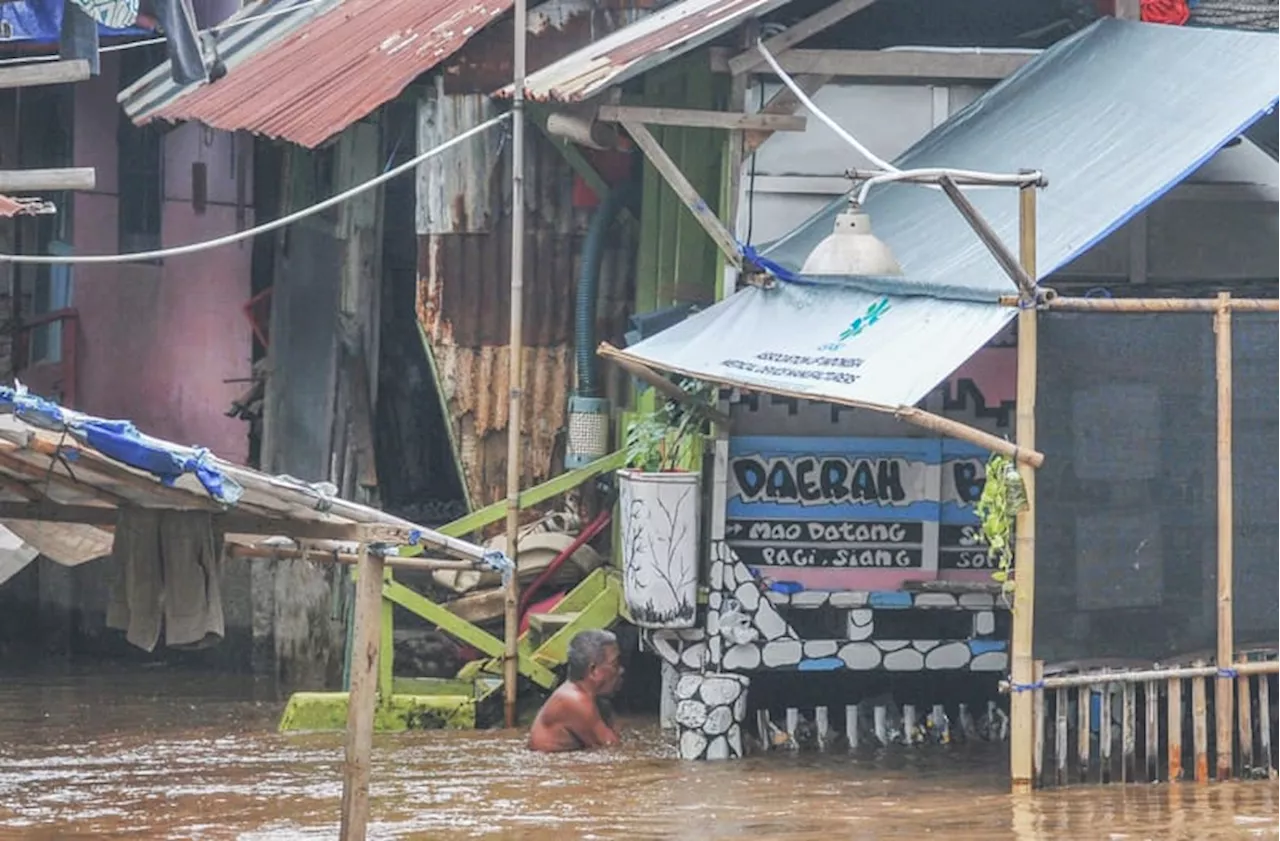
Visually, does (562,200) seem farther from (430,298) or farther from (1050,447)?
(1050,447)

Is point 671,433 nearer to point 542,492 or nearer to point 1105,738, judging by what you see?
point 542,492

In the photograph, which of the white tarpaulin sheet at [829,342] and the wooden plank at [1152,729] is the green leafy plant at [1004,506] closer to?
the white tarpaulin sheet at [829,342]

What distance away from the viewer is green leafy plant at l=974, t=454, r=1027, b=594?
11734 mm

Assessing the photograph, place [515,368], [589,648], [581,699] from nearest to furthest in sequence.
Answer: [589,648]
[581,699]
[515,368]

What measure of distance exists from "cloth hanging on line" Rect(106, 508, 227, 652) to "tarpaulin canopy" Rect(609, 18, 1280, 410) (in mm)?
2909

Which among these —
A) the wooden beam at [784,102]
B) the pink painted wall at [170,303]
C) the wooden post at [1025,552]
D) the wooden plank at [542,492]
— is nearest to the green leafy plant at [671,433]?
the wooden plank at [542,492]

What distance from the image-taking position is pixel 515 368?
14.9 metres

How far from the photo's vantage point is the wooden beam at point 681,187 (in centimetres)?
1362

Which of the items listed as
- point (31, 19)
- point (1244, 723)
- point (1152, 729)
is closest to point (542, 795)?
point (1152, 729)

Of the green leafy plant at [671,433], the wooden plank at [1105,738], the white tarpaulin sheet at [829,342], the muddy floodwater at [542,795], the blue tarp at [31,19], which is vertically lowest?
the muddy floodwater at [542,795]

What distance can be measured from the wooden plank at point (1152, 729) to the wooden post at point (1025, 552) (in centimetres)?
66

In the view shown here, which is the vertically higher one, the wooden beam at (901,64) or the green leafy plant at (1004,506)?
the wooden beam at (901,64)

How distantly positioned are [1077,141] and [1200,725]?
2927 millimetres

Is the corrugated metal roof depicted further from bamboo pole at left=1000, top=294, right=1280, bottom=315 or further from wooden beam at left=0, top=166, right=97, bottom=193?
wooden beam at left=0, top=166, right=97, bottom=193
